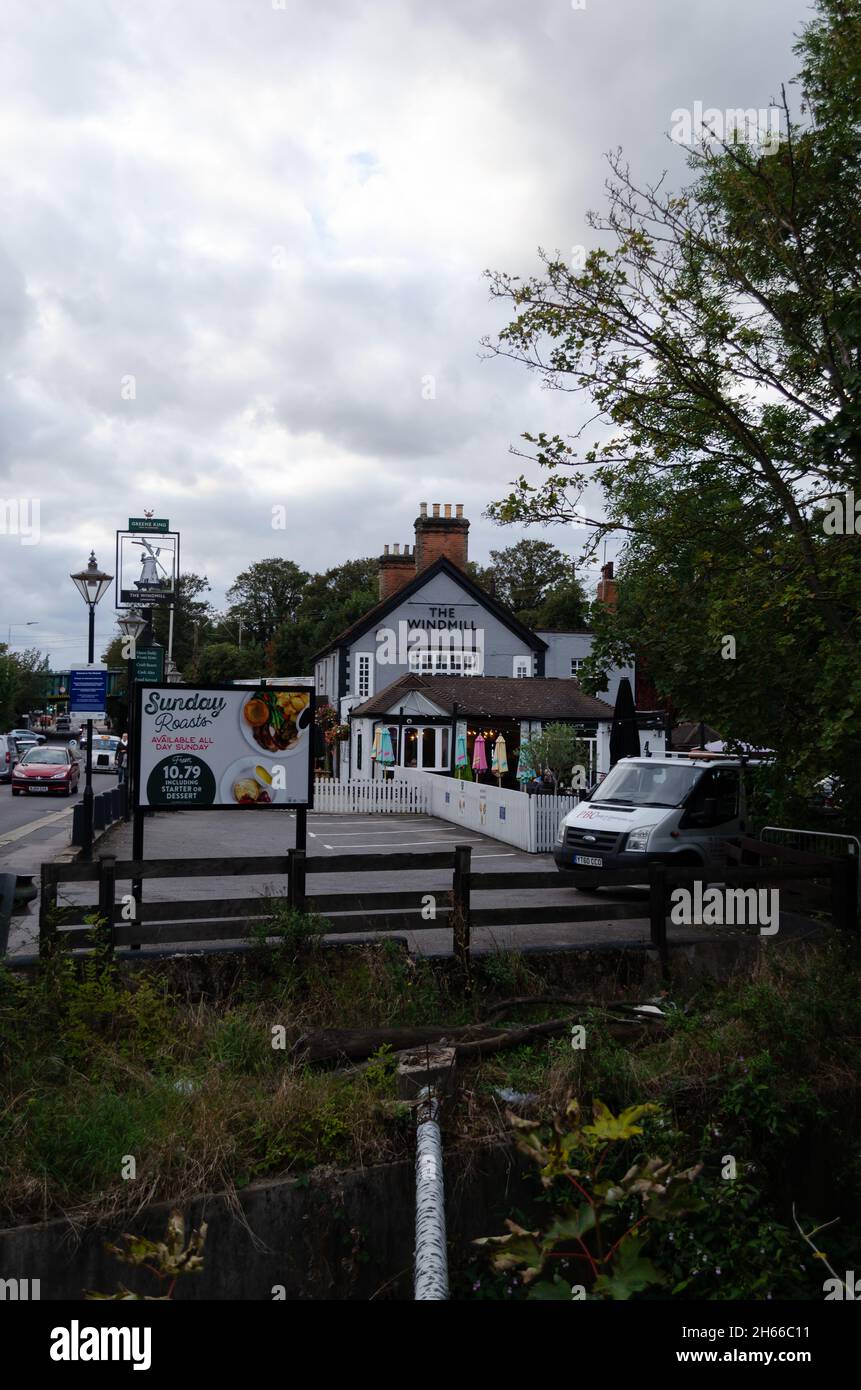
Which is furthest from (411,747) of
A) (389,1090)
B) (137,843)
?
(389,1090)

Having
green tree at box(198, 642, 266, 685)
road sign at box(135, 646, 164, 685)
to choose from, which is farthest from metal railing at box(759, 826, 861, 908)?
green tree at box(198, 642, 266, 685)

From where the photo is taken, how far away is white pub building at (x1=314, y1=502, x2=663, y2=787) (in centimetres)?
4072

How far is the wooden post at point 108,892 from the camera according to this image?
26.4 ft

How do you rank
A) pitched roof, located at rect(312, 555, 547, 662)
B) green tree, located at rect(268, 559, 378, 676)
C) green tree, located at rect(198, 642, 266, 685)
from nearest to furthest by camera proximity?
pitched roof, located at rect(312, 555, 547, 662)
green tree, located at rect(268, 559, 378, 676)
green tree, located at rect(198, 642, 266, 685)

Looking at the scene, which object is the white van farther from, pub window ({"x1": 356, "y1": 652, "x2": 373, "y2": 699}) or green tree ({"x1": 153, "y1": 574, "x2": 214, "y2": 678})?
green tree ({"x1": 153, "y1": 574, "x2": 214, "y2": 678})

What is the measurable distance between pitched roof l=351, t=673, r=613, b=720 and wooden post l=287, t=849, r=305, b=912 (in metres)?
30.6

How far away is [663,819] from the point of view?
14.8 m

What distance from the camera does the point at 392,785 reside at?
3303cm

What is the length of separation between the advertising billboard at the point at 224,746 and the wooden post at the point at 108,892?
5.44 ft

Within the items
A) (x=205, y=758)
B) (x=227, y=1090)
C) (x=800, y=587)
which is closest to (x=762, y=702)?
(x=800, y=587)
